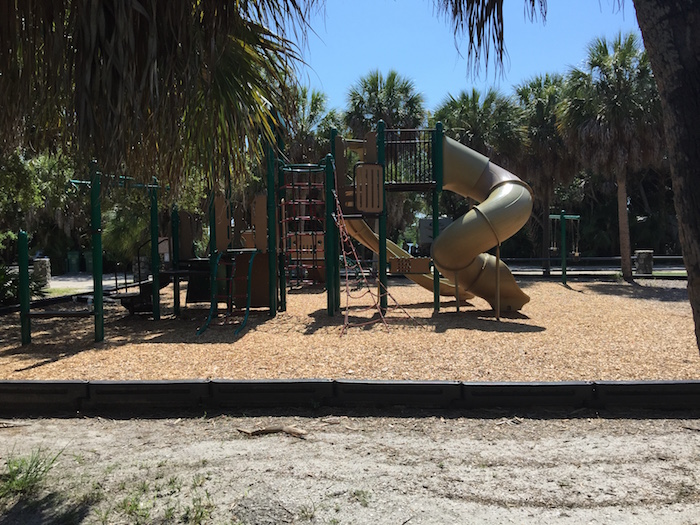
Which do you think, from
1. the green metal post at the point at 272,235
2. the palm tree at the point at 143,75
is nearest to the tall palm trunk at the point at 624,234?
the green metal post at the point at 272,235

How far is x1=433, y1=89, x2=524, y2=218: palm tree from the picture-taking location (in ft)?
76.4

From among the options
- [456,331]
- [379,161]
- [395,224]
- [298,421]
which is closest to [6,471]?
[298,421]

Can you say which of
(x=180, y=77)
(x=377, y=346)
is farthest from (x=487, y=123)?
(x=180, y=77)

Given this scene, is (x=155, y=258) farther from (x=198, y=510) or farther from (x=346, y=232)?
(x=198, y=510)

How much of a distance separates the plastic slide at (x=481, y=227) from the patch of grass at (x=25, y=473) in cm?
760

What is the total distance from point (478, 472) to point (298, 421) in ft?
5.17

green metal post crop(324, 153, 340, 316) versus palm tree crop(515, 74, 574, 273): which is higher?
palm tree crop(515, 74, 574, 273)

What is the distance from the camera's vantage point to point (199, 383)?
16.2 feet

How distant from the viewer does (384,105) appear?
24516 mm

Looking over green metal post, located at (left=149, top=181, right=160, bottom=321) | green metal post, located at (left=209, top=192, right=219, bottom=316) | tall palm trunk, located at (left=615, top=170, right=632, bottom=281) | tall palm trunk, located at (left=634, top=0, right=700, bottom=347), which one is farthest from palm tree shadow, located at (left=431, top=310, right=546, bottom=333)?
tall palm trunk, located at (left=615, top=170, right=632, bottom=281)

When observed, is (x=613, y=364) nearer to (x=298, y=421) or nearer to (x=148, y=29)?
(x=298, y=421)

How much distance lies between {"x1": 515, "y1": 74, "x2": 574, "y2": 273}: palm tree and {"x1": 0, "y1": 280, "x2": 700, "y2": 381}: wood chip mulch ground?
12.4 m

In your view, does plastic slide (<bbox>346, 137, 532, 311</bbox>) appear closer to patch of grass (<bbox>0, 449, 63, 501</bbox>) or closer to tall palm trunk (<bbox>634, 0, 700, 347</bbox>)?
patch of grass (<bbox>0, 449, 63, 501</bbox>)

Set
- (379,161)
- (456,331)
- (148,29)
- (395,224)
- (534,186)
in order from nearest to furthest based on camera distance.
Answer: (148,29) < (456,331) < (379,161) < (534,186) < (395,224)
